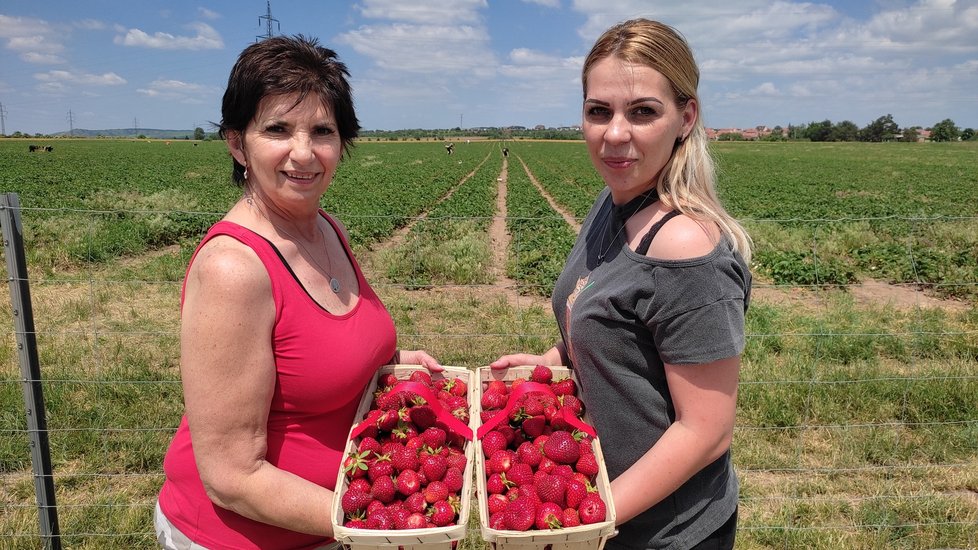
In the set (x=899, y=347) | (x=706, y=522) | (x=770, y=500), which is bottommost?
(x=770, y=500)

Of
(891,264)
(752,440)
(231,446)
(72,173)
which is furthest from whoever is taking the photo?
(72,173)

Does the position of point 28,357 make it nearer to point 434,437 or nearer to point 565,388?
point 434,437

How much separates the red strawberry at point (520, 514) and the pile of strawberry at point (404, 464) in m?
0.16

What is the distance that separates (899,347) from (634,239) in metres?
5.94

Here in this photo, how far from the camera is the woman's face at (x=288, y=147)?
1758mm

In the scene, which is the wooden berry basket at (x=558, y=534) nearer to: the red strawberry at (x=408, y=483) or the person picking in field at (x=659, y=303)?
the person picking in field at (x=659, y=303)

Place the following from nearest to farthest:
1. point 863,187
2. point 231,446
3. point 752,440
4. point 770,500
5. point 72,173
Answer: point 231,446
point 770,500
point 752,440
point 863,187
point 72,173

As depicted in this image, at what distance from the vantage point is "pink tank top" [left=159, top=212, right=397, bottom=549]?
67.2 inches

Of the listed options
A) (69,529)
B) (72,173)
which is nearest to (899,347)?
(69,529)

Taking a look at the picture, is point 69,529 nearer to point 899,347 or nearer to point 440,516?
point 440,516

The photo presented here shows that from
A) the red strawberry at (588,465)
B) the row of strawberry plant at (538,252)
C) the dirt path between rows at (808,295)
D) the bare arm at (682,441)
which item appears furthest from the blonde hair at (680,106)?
the dirt path between rows at (808,295)

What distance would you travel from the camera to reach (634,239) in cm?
166

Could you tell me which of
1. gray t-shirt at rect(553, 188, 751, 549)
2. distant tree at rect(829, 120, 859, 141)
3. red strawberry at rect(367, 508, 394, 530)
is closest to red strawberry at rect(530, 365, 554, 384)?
gray t-shirt at rect(553, 188, 751, 549)

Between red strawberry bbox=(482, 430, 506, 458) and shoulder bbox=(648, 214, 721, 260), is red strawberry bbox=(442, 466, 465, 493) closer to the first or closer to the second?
red strawberry bbox=(482, 430, 506, 458)
